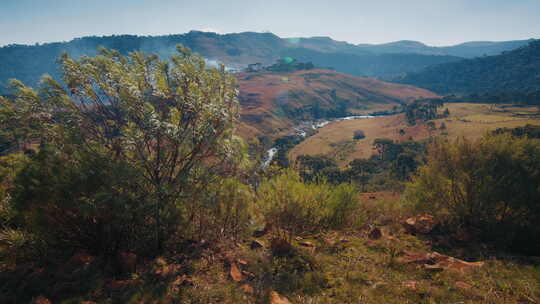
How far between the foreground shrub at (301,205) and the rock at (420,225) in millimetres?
3606

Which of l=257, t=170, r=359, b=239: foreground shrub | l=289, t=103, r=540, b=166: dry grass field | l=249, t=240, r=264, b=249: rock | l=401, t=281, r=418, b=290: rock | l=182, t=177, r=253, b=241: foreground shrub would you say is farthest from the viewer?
l=289, t=103, r=540, b=166: dry grass field

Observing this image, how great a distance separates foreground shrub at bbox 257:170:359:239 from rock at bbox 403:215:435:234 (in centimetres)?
361

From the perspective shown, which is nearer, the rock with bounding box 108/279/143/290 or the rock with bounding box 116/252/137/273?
the rock with bounding box 108/279/143/290

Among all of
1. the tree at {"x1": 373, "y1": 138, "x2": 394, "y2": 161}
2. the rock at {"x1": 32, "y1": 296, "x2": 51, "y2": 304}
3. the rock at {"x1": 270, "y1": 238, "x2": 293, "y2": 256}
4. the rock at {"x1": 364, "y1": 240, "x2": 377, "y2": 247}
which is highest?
the rock at {"x1": 32, "y1": 296, "x2": 51, "y2": 304}

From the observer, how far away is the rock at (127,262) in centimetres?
899

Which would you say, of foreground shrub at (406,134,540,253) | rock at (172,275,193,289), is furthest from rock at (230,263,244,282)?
foreground shrub at (406,134,540,253)

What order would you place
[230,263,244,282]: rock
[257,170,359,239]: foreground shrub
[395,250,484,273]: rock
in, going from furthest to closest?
[257,170,359,239]: foreground shrub → [395,250,484,273]: rock → [230,263,244,282]: rock

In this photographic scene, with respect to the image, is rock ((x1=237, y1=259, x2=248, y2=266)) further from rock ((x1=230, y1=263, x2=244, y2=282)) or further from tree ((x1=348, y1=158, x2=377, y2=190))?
tree ((x1=348, y1=158, x2=377, y2=190))

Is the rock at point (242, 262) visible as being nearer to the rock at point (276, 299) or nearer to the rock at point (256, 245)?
the rock at point (256, 245)

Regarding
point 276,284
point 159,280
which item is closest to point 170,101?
point 159,280

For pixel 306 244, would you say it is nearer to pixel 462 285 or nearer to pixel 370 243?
pixel 370 243

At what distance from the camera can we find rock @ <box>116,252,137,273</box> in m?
8.99

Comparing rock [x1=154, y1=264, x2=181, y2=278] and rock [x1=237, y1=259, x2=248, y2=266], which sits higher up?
rock [x1=154, y1=264, x2=181, y2=278]

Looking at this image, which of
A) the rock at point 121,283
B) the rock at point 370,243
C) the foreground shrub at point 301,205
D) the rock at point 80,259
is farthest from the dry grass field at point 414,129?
the rock at point 121,283
